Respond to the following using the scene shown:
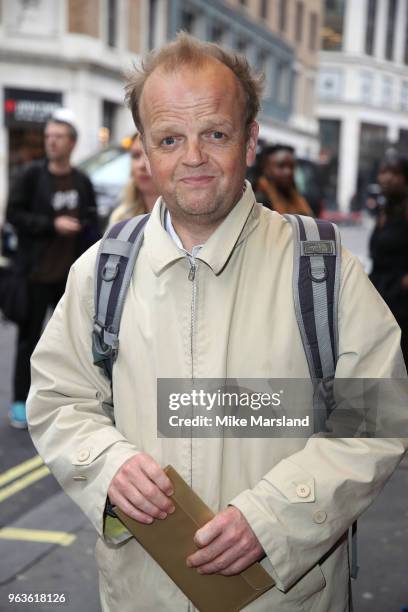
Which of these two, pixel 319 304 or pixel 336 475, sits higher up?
pixel 319 304

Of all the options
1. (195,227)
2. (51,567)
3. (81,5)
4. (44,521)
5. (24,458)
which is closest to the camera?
(195,227)

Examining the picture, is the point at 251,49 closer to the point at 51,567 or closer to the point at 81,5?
the point at 81,5

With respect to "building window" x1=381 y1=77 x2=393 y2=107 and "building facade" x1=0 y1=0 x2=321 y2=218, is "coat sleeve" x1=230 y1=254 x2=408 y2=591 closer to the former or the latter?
"building facade" x1=0 y1=0 x2=321 y2=218

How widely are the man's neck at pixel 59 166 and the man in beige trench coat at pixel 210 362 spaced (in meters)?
3.54

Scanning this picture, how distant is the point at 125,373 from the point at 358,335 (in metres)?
0.55

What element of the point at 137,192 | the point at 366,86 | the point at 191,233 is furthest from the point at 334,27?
the point at 191,233

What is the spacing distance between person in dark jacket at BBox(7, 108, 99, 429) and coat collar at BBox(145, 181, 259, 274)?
3417 millimetres

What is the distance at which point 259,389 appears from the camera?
1783mm

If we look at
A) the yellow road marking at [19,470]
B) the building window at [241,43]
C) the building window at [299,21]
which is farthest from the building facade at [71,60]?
the yellow road marking at [19,470]

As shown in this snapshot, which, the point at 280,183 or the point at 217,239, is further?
the point at 280,183

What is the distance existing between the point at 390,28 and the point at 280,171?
107ft

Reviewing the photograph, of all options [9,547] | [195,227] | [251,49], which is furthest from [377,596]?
[251,49]

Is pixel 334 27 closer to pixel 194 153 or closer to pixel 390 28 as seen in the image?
pixel 390 28

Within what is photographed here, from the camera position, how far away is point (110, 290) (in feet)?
6.11
